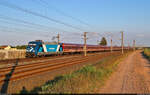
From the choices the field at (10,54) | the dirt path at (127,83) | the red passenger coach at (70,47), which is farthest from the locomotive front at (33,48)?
the dirt path at (127,83)

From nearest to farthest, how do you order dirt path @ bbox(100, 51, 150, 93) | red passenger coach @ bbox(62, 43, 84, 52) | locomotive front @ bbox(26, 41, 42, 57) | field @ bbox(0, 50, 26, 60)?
dirt path @ bbox(100, 51, 150, 93)
locomotive front @ bbox(26, 41, 42, 57)
field @ bbox(0, 50, 26, 60)
red passenger coach @ bbox(62, 43, 84, 52)

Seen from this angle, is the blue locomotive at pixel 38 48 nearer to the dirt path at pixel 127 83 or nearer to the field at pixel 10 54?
the field at pixel 10 54

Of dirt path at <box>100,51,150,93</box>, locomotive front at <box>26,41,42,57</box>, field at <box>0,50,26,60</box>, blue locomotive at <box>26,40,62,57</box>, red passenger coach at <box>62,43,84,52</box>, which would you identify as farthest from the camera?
red passenger coach at <box>62,43,84,52</box>

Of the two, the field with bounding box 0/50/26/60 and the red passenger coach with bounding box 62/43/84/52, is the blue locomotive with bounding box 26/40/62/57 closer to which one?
the field with bounding box 0/50/26/60

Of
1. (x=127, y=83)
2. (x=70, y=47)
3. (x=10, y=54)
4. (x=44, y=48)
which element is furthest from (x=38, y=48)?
(x=127, y=83)

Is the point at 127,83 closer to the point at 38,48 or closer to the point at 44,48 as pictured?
the point at 38,48

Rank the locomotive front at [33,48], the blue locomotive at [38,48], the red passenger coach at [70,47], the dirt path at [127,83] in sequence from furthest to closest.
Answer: the red passenger coach at [70,47] → the blue locomotive at [38,48] → the locomotive front at [33,48] → the dirt path at [127,83]

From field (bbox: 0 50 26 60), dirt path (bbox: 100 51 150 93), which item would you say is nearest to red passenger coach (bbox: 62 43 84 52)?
field (bbox: 0 50 26 60)

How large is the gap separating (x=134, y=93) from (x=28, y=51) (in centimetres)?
2675

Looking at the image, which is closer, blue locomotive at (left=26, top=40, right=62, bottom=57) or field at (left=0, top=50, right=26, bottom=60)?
blue locomotive at (left=26, top=40, right=62, bottom=57)

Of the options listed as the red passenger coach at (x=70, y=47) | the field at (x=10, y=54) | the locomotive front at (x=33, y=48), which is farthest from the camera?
the red passenger coach at (x=70, y=47)

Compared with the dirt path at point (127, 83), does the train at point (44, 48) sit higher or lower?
higher

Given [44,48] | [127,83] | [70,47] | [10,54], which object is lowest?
[127,83]

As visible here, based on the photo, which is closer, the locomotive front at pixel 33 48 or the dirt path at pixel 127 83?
the dirt path at pixel 127 83
